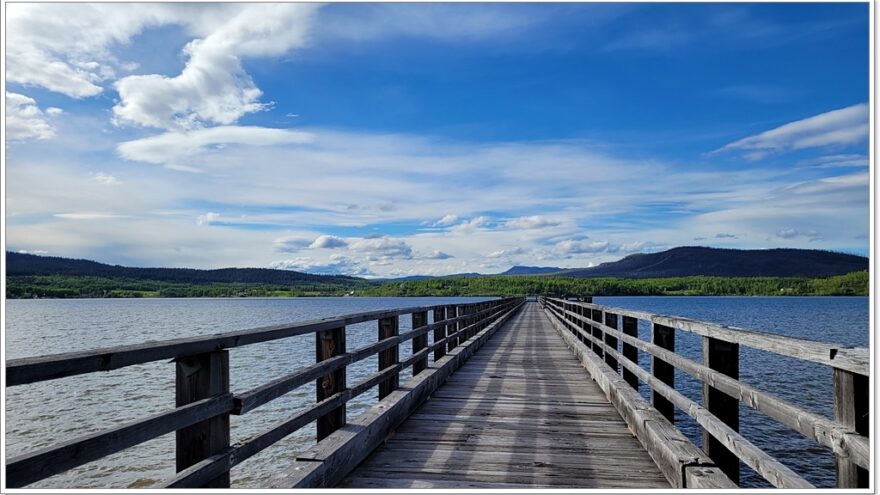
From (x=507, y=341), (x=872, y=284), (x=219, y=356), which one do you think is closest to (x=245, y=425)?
(x=507, y=341)

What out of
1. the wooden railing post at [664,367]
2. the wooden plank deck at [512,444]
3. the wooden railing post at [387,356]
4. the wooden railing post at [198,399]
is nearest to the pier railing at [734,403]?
the wooden railing post at [664,367]

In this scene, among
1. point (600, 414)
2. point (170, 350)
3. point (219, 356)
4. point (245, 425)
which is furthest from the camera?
point (245, 425)

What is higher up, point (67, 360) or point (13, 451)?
point (67, 360)

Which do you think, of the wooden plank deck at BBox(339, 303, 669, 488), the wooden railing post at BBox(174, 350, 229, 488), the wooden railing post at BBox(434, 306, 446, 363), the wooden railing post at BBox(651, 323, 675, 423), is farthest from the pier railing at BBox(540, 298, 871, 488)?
the wooden railing post at BBox(434, 306, 446, 363)

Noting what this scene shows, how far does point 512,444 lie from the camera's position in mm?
5770

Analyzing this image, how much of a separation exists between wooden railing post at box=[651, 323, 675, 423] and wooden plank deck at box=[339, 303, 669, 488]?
418mm

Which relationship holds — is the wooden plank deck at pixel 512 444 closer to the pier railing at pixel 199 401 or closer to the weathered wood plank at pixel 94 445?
the pier railing at pixel 199 401

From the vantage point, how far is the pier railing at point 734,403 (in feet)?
8.63

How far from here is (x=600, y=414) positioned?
7199mm

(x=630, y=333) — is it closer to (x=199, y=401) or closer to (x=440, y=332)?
(x=440, y=332)

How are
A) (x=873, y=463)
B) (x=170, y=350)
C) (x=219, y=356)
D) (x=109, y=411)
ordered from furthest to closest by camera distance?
(x=109, y=411) < (x=219, y=356) < (x=170, y=350) < (x=873, y=463)

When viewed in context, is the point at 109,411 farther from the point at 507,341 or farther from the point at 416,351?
the point at 416,351

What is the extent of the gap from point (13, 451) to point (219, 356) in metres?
15.1

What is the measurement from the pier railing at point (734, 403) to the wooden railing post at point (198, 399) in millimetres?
2903
